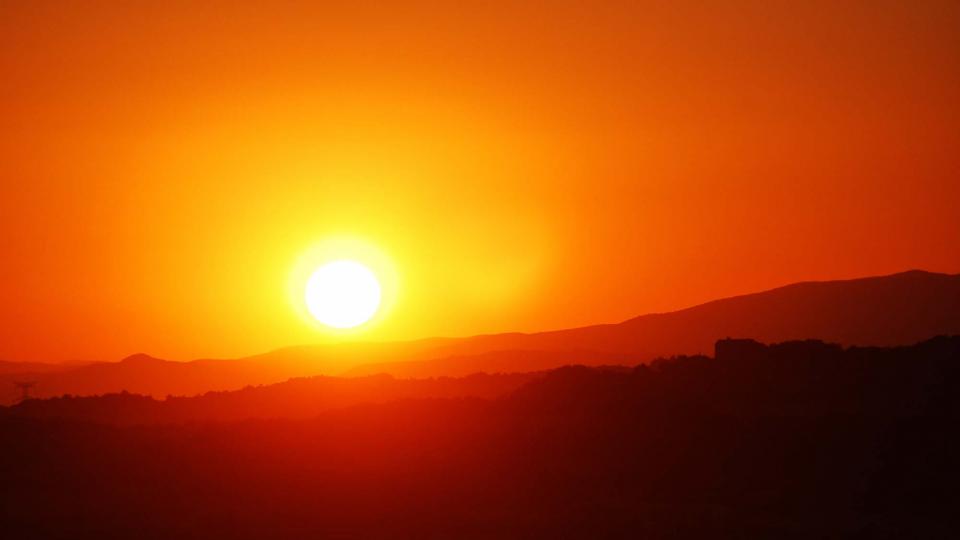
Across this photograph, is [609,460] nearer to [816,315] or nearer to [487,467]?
[487,467]

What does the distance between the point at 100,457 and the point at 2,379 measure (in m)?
147

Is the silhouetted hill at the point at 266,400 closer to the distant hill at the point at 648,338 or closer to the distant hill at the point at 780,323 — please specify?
the distant hill at the point at 648,338

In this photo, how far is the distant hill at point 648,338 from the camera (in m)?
111

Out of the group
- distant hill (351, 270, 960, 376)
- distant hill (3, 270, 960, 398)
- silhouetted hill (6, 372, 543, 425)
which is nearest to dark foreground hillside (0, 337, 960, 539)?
silhouetted hill (6, 372, 543, 425)

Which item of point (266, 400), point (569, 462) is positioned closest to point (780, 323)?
point (266, 400)

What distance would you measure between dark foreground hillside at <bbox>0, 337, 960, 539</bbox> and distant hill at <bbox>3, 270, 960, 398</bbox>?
68698 millimetres

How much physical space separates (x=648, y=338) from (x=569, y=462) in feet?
335

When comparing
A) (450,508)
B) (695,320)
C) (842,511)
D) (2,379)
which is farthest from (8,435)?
(2,379)

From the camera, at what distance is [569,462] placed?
3200 centimetres

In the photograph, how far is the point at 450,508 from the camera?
98.8ft

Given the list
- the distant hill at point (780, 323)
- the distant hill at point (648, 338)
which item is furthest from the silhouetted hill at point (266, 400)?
the distant hill at point (780, 323)

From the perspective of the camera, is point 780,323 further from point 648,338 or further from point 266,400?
point 266,400

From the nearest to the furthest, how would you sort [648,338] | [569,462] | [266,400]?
[569,462] → [266,400] → [648,338]

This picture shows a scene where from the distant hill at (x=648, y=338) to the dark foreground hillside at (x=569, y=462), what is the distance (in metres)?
68.7
